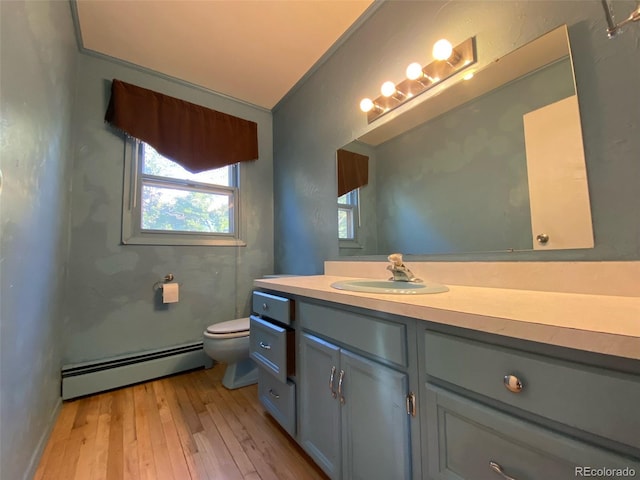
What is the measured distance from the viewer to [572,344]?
0.43 m

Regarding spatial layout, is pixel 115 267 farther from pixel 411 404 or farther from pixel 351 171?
pixel 411 404

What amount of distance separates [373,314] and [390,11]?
1.68 meters

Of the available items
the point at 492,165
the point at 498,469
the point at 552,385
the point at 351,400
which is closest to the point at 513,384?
the point at 552,385

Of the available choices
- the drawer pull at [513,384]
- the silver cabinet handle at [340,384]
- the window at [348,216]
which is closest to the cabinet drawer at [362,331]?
the silver cabinet handle at [340,384]

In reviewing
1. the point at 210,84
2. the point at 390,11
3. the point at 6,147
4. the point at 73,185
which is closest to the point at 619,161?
the point at 390,11

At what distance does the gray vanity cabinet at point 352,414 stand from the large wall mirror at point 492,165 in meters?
0.65

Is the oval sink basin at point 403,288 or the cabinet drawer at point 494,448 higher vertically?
the oval sink basin at point 403,288

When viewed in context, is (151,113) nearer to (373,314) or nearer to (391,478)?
(373,314)

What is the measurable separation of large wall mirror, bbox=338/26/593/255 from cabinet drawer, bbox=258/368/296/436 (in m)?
0.85

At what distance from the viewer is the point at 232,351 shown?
1757 millimetres

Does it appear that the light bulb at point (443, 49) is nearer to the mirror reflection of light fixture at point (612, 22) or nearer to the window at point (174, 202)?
the mirror reflection of light fixture at point (612, 22)

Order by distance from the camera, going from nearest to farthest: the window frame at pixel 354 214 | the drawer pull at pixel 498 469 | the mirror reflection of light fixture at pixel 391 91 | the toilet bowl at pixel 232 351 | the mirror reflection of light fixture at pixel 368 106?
the drawer pull at pixel 498 469
the mirror reflection of light fixture at pixel 391 91
the mirror reflection of light fixture at pixel 368 106
the window frame at pixel 354 214
the toilet bowl at pixel 232 351

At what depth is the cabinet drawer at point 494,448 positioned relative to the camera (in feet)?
1.44

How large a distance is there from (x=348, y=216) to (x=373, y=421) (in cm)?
115
